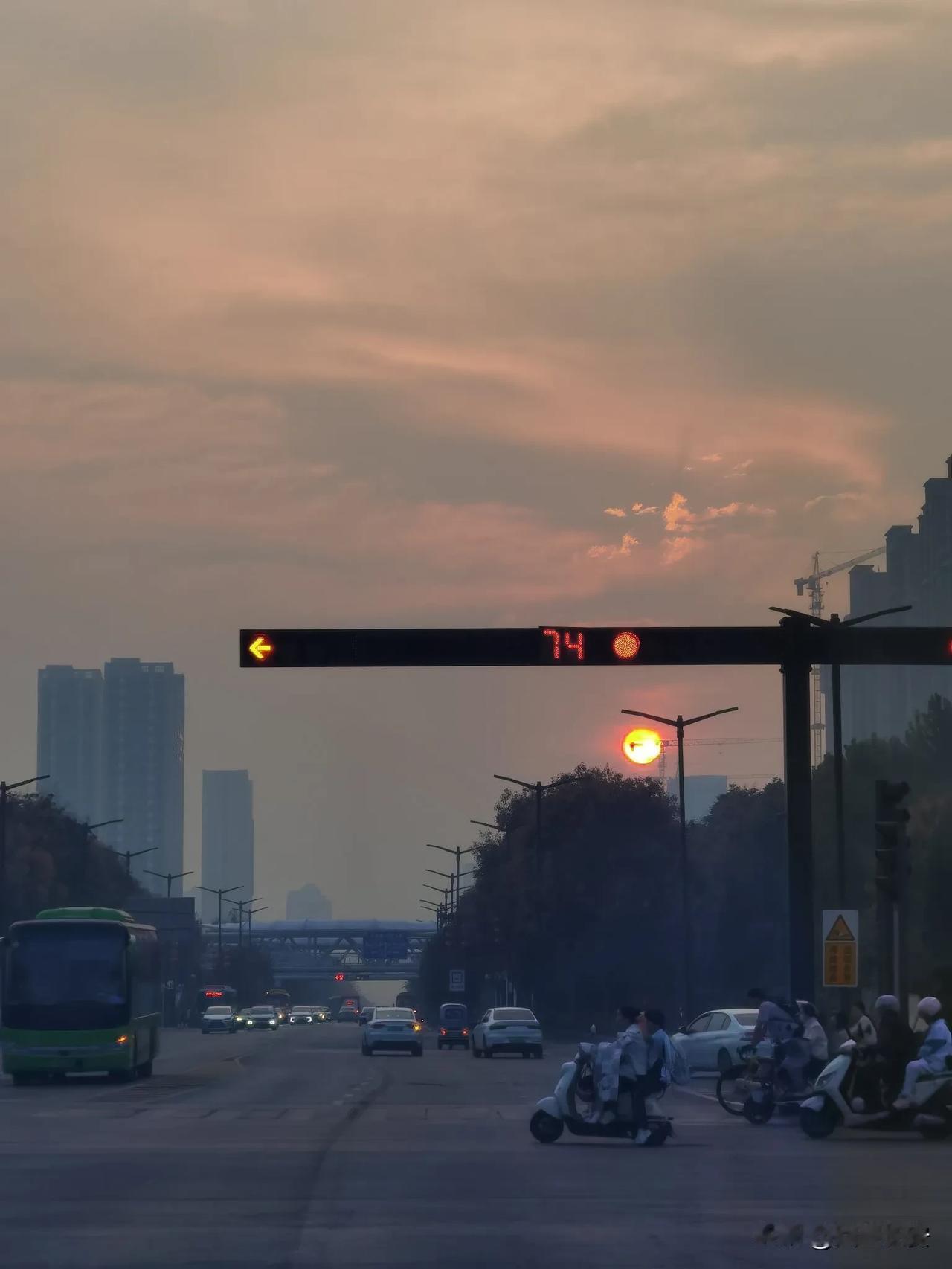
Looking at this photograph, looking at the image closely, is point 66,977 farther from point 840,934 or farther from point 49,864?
point 49,864

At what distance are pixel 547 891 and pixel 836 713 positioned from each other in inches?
1937

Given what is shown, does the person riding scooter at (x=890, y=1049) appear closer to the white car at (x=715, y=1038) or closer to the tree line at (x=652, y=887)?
the white car at (x=715, y=1038)

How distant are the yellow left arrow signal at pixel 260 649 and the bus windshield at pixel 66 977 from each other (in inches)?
389

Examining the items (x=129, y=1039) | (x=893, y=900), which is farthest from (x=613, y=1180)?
(x=129, y=1039)

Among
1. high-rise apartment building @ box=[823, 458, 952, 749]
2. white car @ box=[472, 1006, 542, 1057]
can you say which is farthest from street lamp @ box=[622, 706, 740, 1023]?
high-rise apartment building @ box=[823, 458, 952, 749]

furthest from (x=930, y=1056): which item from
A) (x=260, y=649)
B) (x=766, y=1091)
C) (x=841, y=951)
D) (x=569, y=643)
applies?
(x=260, y=649)

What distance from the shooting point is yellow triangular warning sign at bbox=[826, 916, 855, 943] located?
93.8 ft

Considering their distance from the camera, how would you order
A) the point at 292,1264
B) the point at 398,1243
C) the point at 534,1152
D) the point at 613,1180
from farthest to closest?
the point at 534,1152 < the point at 613,1180 < the point at 398,1243 < the point at 292,1264

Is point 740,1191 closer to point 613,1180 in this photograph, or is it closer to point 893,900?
point 613,1180

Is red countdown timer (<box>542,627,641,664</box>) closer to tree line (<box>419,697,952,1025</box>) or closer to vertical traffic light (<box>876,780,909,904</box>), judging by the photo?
vertical traffic light (<box>876,780,909,904</box>)

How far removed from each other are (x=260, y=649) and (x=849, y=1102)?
10.7 metres

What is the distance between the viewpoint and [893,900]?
27734 millimetres

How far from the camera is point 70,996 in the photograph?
1435 inches

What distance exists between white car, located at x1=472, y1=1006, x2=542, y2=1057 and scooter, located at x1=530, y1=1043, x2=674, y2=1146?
35354 mm
